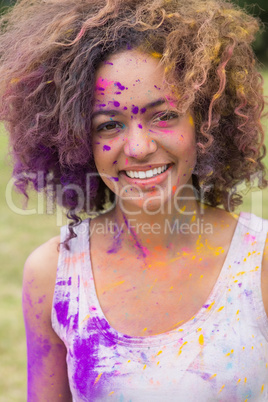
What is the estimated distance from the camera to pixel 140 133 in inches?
74.0

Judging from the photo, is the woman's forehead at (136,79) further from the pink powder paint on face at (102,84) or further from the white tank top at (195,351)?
the white tank top at (195,351)

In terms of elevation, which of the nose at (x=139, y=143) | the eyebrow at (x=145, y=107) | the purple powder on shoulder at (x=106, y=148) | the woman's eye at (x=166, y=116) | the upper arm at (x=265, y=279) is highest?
the eyebrow at (x=145, y=107)

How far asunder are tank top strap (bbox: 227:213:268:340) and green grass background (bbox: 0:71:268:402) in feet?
3.13

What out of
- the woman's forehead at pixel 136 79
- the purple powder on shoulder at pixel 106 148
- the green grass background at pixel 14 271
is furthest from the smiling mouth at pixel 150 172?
the green grass background at pixel 14 271

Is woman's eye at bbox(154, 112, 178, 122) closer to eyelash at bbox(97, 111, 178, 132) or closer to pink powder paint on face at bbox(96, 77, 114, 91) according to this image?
eyelash at bbox(97, 111, 178, 132)

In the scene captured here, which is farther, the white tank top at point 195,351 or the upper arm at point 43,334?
the upper arm at point 43,334

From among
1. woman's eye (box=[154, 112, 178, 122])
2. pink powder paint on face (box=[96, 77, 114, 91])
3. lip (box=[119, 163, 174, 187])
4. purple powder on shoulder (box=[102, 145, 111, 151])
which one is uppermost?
pink powder paint on face (box=[96, 77, 114, 91])

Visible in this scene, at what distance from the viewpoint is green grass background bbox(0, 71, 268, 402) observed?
141 inches

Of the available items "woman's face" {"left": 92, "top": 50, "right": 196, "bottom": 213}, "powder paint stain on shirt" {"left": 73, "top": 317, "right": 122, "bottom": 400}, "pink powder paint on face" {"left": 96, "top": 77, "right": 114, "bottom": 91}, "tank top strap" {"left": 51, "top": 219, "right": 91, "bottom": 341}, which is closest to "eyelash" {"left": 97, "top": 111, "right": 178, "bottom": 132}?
"woman's face" {"left": 92, "top": 50, "right": 196, "bottom": 213}

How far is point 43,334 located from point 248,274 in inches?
33.2

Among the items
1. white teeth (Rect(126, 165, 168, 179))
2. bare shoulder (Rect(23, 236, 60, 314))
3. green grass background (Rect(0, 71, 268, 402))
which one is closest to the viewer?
white teeth (Rect(126, 165, 168, 179))

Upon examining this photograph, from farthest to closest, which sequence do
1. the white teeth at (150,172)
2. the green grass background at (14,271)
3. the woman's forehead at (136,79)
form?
the green grass background at (14,271) < the white teeth at (150,172) < the woman's forehead at (136,79)

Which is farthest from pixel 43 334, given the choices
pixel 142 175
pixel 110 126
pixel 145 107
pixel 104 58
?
pixel 104 58

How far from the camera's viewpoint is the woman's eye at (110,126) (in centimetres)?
192
